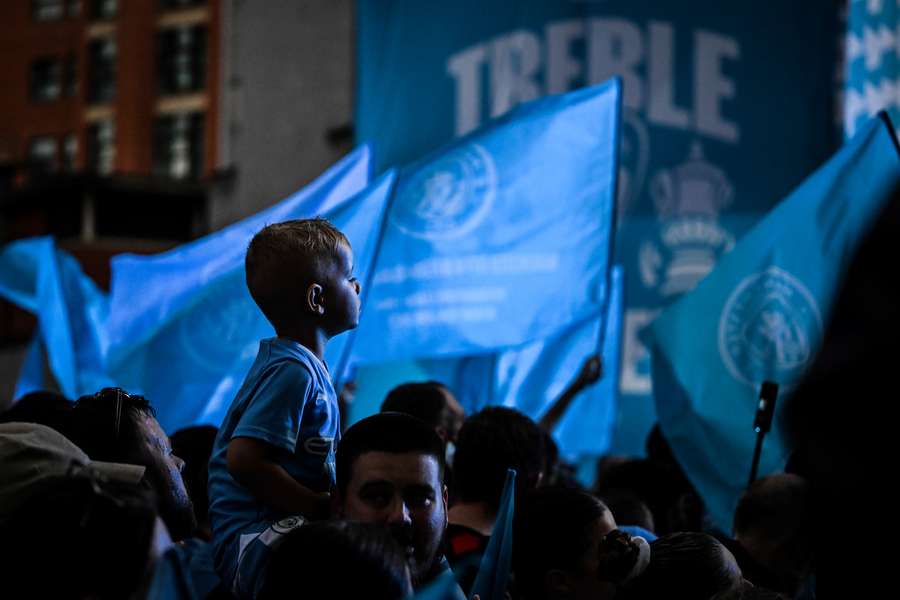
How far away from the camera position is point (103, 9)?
37.1m

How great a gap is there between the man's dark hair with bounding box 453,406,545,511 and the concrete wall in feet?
71.0

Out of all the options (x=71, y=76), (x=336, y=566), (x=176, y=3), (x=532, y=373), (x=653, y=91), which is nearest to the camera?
(x=336, y=566)

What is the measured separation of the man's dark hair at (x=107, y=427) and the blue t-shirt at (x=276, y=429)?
0.27 meters

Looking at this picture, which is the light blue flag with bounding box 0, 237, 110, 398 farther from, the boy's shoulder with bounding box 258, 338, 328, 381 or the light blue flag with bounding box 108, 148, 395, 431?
the boy's shoulder with bounding box 258, 338, 328, 381

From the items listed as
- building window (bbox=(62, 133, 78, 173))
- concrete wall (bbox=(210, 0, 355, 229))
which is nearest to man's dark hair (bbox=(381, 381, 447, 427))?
concrete wall (bbox=(210, 0, 355, 229))

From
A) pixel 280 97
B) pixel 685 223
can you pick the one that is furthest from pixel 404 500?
pixel 280 97

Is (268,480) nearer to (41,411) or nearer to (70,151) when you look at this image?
(41,411)

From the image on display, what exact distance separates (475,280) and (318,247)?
3.44m

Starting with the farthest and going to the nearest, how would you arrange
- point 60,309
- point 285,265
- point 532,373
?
point 60,309 → point 532,373 → point 285,265

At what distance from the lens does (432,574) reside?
2.73 m

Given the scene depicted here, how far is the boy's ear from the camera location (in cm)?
294

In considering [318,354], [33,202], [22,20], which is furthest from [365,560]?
[22,20]

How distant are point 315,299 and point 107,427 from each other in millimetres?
627

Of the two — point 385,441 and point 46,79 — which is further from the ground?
point 385,441
